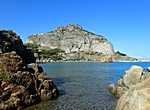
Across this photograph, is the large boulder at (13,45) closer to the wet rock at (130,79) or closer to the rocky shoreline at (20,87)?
the wet rock at (130,79)

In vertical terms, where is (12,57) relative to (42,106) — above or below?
above

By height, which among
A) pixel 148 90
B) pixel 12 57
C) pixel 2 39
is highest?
pixel 2 39

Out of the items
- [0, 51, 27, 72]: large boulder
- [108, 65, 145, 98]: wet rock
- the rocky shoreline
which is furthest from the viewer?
[108, 65, 145, 98]: wet rock

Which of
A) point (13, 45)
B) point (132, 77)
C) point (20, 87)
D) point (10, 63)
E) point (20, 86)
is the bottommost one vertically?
point (20, 87)

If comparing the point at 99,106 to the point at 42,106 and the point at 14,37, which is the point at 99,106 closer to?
the point at 42,106

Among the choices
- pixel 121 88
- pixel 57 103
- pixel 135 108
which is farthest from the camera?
pixel 121 88

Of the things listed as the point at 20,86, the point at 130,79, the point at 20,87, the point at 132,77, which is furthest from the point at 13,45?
the point at 20,87

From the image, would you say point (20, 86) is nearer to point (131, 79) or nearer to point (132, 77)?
point (131, 79)

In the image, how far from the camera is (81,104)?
118 ft

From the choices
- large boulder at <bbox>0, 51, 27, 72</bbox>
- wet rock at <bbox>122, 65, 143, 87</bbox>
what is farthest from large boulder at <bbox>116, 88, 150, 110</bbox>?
wet rock at <bbox>122, 65, 143, 87</bbox>

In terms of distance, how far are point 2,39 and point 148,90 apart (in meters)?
116

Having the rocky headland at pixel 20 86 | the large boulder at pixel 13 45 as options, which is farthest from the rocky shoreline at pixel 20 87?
the large boulder at pixel 13 45

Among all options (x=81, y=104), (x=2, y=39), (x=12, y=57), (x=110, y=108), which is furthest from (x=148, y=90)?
(x=2, y=39)

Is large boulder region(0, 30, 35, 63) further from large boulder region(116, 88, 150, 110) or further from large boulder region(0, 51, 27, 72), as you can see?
large boulder region(116, 88, 150, 110)
